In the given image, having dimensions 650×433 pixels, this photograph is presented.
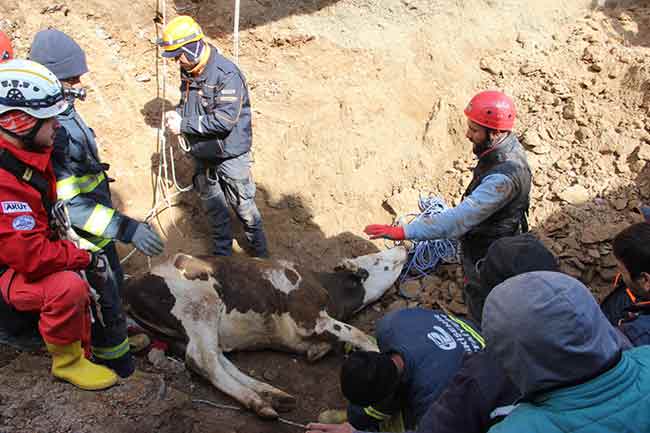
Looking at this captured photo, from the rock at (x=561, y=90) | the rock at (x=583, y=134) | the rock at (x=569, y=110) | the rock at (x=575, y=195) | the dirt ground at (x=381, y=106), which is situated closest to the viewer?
the rock at (x=575, y=195)

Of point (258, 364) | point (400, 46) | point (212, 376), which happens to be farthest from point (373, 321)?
point (400, 46)

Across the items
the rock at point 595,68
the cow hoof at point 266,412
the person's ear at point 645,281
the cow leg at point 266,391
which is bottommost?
the cow leg at point 266,391

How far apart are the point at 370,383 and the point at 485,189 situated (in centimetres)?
182

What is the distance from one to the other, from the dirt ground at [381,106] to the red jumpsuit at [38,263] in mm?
2764

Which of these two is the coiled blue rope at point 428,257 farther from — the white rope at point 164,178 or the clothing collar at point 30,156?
the clothing collar at point 30,156

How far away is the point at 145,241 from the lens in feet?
10.0

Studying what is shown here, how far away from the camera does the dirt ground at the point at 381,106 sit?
537cm

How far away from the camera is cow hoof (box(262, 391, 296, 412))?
→ 3.62m

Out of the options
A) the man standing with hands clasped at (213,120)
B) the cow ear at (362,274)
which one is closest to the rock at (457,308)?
the cow ear at (362,274)

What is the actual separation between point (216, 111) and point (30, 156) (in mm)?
2056

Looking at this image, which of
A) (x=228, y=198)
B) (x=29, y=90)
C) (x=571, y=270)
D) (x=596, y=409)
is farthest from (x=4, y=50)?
(x=571, y=270)

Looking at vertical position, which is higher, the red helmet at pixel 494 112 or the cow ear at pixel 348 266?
the red helmet at pixel 494 112

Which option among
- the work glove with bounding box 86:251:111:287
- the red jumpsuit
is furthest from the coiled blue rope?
the red jumpsuit

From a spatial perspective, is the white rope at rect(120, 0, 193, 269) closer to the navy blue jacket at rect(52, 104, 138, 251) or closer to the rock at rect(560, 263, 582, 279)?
the navy blue jacket at rect(52, 104, 138, 251)
